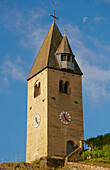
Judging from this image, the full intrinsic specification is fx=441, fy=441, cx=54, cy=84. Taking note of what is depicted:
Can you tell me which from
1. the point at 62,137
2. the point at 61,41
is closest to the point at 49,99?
the point at 62,137

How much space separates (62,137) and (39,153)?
3.25 m

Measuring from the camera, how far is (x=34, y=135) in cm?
5312

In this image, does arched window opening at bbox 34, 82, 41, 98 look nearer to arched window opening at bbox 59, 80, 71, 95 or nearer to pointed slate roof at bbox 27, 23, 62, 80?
pointed slate roof at bbox 27, 23, 62, 80

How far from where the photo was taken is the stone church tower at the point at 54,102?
168ft

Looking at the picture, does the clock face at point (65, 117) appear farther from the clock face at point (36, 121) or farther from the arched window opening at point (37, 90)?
the arched window opening at point (37, 90)

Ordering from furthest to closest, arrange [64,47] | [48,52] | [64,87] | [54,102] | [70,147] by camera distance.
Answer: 1. [64,47]
2. [48,52]
3. [64,87]
4. [54,102]
5. [70,147]

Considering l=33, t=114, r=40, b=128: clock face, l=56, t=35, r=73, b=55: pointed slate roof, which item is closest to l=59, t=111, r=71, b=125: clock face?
l=33, t=114, r=40, b=128: clock face

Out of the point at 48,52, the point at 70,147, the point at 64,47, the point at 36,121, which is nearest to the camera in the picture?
the point at 70,147

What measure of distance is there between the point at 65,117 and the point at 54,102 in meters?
2.22

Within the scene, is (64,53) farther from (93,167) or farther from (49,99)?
(93,167)

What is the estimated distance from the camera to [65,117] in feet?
172

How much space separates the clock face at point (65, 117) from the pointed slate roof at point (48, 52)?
229 inches

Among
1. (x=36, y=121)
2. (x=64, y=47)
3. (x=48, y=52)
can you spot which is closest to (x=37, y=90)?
(x=36, y=121)

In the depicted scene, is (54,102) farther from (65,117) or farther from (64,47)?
(64,47)
